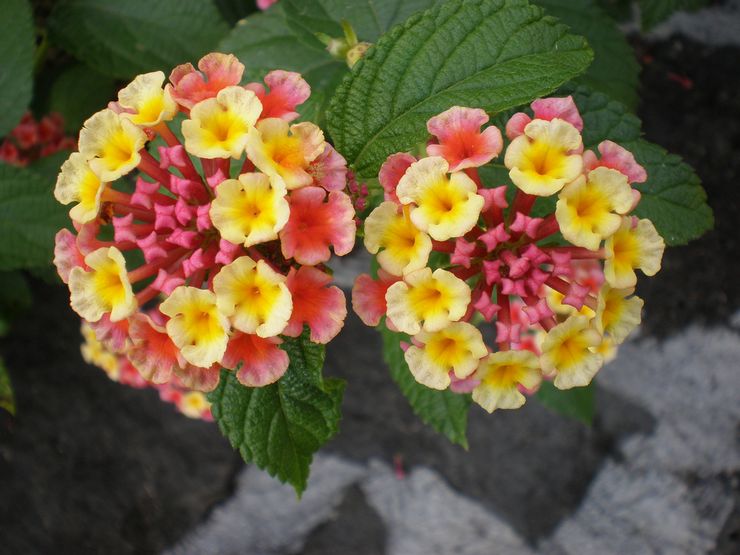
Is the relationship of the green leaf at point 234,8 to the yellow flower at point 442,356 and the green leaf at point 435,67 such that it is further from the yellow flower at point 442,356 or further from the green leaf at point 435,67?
the yellow flower at point 442,356

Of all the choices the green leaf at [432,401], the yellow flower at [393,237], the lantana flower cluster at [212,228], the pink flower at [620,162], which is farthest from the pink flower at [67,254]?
the pink flower at [620,162]

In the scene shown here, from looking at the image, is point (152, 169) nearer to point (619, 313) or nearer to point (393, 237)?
point (393, 237)

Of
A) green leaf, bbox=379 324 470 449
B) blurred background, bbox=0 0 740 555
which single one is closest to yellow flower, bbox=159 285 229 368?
green leaf, bbox=379 324 470 449

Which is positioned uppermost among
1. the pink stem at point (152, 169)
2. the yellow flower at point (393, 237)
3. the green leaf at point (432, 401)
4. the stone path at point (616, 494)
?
the pink stem at point (152, 169)

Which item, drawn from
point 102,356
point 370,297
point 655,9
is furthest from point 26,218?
point 655,9

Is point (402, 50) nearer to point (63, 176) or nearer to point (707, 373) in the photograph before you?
point (63, 176)

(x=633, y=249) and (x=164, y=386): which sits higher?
(x=633, y=249)

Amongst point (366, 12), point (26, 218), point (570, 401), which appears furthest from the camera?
point (570, 401)
